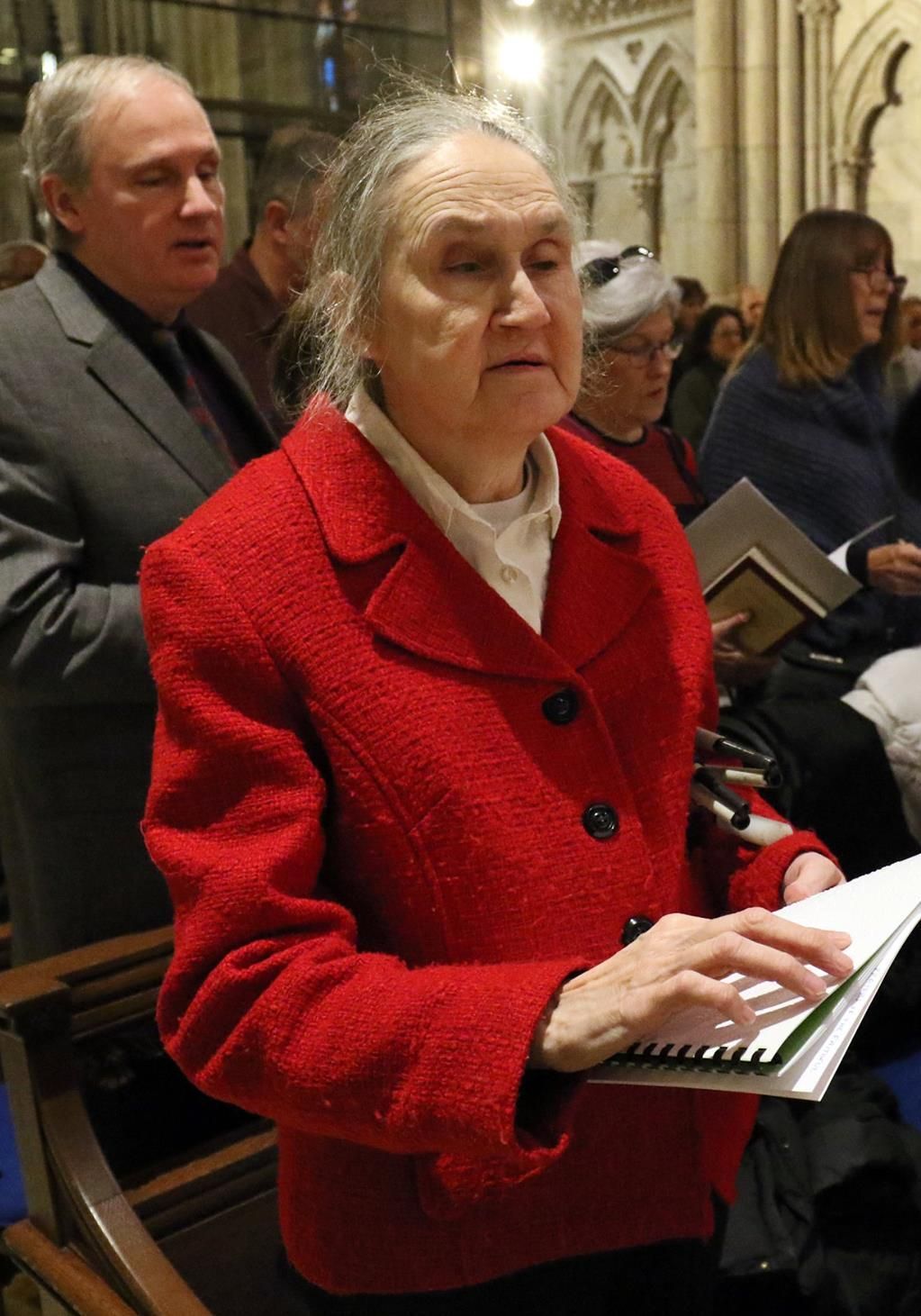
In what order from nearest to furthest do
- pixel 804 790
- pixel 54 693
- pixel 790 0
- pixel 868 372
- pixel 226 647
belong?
pixel 226 647
pixel 54 693
pixel 804 790
pixel 868 372
pixel 790 0

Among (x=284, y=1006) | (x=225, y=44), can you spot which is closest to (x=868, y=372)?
(x=284, y=1006)

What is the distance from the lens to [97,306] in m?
2.15

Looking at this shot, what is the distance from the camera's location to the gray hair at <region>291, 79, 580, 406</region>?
1296mm

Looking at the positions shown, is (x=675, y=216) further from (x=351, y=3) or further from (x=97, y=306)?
(x=97, y=306)

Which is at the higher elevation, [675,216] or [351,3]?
[351,3]

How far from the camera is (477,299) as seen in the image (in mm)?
1255

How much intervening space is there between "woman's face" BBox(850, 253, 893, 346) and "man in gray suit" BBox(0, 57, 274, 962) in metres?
1.78

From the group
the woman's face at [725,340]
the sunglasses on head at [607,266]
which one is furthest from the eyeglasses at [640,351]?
the woman's face at [725,340]

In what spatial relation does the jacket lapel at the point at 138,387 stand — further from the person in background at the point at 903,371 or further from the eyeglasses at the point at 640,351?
the person in background at the point at 903,371

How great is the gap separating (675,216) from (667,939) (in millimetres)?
11187

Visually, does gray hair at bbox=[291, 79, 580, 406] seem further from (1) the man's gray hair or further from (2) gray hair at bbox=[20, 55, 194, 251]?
(1) the man's gray hair

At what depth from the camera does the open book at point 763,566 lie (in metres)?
2.51

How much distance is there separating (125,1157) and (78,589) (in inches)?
33.0

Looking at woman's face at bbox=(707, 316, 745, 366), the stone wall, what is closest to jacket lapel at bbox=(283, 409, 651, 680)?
woman's face at bbox=(707, 316, 745, 366)
